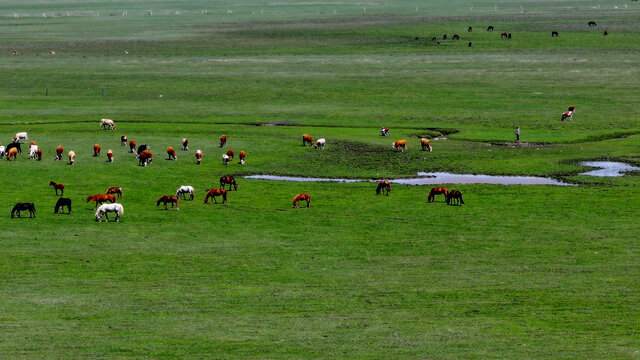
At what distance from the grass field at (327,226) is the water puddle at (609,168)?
0.96m

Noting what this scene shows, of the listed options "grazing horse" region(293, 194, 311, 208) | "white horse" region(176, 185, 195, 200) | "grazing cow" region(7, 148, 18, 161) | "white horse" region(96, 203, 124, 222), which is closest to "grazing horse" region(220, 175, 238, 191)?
"white horse" region(176, 185, 195, 200)

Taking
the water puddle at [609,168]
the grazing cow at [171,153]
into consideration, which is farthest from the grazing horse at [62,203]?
the water puddle at [609,168]

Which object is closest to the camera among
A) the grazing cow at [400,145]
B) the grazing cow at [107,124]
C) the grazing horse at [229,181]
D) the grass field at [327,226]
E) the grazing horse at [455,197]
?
the grass field at [327,226]

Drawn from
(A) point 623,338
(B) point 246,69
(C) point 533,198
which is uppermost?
(B) point 246,69

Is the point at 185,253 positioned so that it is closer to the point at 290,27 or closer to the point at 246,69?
the point at 246,69

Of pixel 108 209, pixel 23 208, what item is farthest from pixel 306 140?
pixel 23 208

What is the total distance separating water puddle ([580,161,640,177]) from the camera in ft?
185

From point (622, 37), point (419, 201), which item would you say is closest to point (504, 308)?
point (419, 201)

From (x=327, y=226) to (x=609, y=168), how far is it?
853 inches

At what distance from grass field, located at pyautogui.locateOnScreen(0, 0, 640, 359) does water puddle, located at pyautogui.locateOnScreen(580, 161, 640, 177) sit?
96 cm

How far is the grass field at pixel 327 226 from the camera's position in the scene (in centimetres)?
2859

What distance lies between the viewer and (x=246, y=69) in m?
114

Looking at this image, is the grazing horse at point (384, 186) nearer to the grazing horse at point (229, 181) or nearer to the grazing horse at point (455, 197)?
the grazing horse at point (455, 197)

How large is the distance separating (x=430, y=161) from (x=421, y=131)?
12451mm
